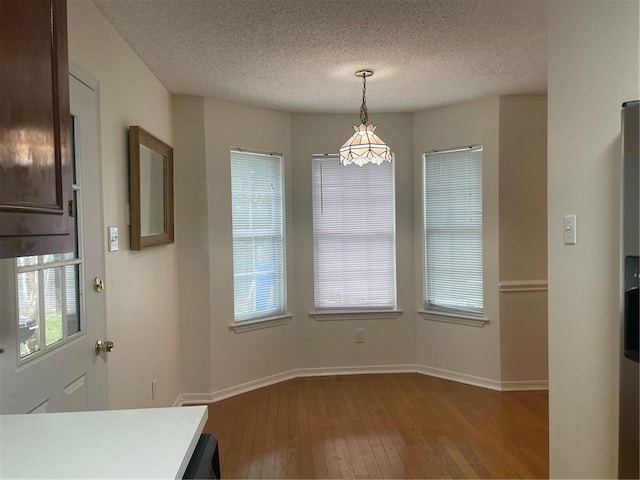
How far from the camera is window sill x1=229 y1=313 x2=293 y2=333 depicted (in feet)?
12.4

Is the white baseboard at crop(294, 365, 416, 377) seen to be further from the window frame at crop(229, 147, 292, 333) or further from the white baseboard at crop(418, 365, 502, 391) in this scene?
the window frame at crop(229, 147, 292, 333)

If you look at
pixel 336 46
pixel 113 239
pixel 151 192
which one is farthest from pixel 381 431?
pixel 336 46

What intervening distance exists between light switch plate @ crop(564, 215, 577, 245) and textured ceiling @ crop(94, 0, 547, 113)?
1.06 metres

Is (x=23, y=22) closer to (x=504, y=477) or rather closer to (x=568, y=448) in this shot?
(x=568, y=448)

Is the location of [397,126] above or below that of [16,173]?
above

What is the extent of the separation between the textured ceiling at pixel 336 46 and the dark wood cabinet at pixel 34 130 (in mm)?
1236

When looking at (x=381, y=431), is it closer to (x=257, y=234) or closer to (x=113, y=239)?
(x=257, y=234)

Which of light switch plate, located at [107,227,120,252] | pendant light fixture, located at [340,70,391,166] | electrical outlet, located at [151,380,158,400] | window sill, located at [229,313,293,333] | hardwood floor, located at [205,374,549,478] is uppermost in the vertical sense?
pendant light fixture, located at [340,70,391,166]

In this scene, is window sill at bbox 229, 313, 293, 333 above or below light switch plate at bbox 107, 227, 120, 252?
below

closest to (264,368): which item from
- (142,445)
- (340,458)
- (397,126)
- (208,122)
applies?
(340,458)

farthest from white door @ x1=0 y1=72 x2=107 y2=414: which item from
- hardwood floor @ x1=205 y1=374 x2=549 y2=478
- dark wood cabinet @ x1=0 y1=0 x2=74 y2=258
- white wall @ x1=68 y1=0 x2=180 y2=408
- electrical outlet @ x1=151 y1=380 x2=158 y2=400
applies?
hardwood floor @ x1=205 y1=374 x2=549 y2=478

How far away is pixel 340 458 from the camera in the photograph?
8.79 feet

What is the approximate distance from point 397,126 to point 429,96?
1.92 feet

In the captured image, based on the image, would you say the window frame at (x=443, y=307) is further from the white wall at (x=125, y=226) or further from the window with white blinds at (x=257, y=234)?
the white wall at (x=125, y=226)
